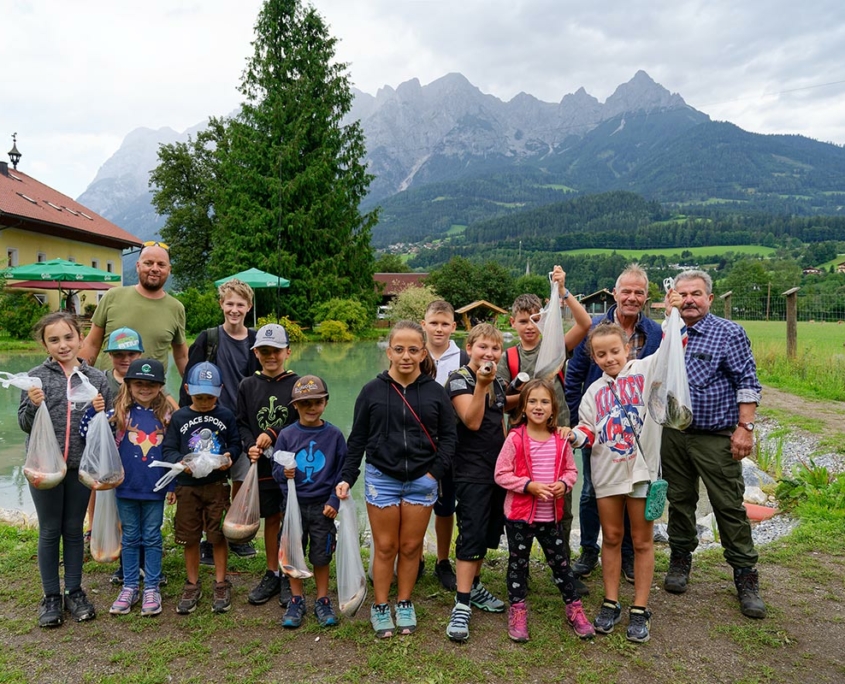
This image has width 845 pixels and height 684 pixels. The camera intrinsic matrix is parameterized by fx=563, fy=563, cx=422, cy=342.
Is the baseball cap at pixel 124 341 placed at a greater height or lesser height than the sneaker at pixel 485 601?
greater

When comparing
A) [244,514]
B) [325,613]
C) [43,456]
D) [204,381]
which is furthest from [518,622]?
[43,456]

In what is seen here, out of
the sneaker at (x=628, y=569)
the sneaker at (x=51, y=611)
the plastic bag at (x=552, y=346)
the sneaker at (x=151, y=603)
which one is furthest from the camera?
the sneaker at (x=628, y=569)

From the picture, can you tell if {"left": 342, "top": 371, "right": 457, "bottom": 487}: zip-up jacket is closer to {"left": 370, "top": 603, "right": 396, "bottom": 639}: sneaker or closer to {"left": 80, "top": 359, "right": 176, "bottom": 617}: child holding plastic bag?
{"left": 370, "top": 603, "right": 396, "bottom": 639}: sneaker

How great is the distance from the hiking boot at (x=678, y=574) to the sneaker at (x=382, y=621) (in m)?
1.78

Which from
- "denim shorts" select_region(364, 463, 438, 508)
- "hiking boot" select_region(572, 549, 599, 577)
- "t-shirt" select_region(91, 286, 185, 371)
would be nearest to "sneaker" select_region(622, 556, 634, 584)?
"hiking boot" select_region(572, 549, 599, 577)

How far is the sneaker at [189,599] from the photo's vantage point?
3156mm

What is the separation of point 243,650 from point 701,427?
284cm

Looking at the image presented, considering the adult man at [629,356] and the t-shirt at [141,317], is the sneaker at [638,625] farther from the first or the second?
the t-shirt at [141,317]

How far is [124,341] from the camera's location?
346cm

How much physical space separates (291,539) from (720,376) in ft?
8.79

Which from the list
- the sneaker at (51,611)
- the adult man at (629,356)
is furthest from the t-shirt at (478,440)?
the sneaker at (51,611)

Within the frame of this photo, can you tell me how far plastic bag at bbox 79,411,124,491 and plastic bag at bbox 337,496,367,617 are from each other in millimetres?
1290

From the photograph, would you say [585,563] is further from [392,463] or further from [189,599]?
[189,599]

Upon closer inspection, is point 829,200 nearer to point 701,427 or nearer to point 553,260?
point 553,260
